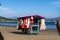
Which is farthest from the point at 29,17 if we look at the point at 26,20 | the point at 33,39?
the point at 33,39

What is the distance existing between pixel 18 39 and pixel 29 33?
4.82 m

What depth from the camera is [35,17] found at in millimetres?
20422

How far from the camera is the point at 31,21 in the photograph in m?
20.1

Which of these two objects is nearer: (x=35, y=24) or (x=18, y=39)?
(x=18, y=39)

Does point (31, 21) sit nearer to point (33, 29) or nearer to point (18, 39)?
point (33, 29)

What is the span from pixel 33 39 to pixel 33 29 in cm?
342

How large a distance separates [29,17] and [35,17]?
575mm

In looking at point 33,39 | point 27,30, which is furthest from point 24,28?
point 33,39

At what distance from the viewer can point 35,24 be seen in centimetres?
2006

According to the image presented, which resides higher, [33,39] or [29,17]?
[29,17]

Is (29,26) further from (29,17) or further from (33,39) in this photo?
(33,39)

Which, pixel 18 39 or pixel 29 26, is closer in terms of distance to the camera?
pixel 18 39

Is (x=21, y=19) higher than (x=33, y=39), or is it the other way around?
(x=21, y=19)

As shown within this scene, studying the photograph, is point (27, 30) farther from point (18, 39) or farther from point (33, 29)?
point (18, 39)
